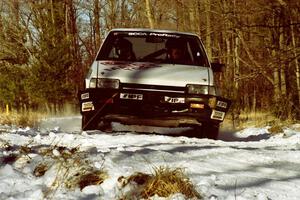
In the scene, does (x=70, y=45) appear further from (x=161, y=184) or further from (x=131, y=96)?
(x=161, y=184)

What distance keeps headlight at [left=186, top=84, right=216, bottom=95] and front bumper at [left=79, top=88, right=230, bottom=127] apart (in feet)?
0.21

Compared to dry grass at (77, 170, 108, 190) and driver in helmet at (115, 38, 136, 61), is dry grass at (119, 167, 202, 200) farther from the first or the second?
driver in helmet at (115, 38, 136, 61)

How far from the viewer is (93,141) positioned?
5.98m

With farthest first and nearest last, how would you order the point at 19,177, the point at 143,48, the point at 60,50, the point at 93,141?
the point at 60,50, the point at 143,48, the point at 93,141, the point at 19,177

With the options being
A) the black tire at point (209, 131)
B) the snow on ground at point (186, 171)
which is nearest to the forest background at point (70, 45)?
the black tire at point (209, 131)

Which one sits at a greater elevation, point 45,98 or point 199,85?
point 199,85

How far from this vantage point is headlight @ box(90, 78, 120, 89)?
709cm

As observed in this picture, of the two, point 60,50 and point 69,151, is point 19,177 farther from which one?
point 60,50

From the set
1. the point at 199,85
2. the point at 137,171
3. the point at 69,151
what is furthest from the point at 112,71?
the point at 137,171

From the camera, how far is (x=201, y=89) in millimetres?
7207

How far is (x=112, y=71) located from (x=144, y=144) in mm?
1593

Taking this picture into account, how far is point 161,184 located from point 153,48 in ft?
17.1

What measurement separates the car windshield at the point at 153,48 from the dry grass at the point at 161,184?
182 inches

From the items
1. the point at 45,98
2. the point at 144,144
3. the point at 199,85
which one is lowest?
the point at 45,98
